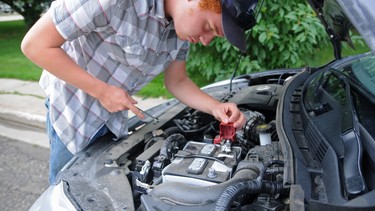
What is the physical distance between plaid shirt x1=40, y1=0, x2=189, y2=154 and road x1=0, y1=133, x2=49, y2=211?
1480 mm

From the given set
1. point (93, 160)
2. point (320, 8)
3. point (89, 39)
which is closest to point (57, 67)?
point (89, 39)

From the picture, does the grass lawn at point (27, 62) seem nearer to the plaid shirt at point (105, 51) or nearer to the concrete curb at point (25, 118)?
the plaid shirt at point (105, 51)

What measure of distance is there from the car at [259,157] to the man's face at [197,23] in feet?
1.64

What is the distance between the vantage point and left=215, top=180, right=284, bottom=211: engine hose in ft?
4.27

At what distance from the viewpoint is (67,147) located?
216cm

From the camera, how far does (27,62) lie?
871 cm

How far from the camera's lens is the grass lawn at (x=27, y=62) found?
496 cm

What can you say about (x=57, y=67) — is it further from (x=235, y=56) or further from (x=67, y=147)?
(x=235, y=56)

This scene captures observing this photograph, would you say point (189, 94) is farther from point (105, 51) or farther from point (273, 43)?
point (273, 43)

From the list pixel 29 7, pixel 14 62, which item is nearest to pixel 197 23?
pixel 14 62

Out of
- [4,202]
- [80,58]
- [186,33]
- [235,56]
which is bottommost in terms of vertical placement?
[4,202]

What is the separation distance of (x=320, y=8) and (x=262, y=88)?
24.2 inches

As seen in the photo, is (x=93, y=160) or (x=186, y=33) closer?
(x=186, y=33)

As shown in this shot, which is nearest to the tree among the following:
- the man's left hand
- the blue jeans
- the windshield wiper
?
the blue jeans
